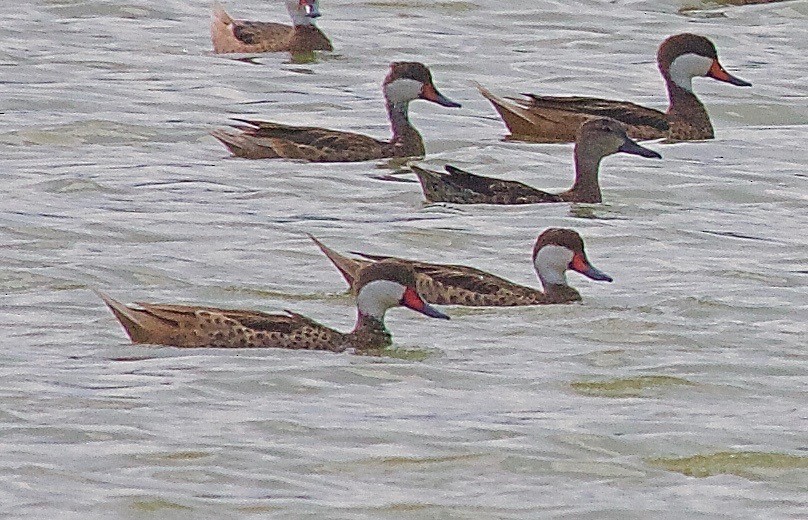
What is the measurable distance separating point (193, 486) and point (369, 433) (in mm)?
882

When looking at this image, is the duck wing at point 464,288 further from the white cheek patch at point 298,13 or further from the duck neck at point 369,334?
the white cheek patch at point 298,13

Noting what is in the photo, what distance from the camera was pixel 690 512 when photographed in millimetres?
8852

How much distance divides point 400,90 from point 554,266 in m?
4.42

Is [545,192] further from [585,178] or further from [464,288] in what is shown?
[464,288]

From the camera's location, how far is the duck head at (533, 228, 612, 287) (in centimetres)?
1212

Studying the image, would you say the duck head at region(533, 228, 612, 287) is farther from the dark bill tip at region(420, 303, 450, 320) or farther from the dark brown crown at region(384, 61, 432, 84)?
the dark brown crown at region(384, 61, 432, 84)

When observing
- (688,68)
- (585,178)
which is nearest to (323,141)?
(585,178)

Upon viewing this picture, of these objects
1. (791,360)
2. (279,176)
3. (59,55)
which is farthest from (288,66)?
(791,360)

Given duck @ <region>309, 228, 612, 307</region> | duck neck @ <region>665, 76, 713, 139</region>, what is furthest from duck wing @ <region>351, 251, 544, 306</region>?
duck neck @ <region>665, 76, 713, 139</region>

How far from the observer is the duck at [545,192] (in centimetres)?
1441

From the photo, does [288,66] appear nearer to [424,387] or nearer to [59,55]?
[59,55]

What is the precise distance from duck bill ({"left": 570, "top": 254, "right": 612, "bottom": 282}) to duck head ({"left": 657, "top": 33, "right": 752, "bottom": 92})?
5529 mm

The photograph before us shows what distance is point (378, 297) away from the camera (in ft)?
36.3

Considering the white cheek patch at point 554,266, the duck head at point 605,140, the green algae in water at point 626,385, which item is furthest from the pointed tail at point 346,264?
the duck head at point 605,140
